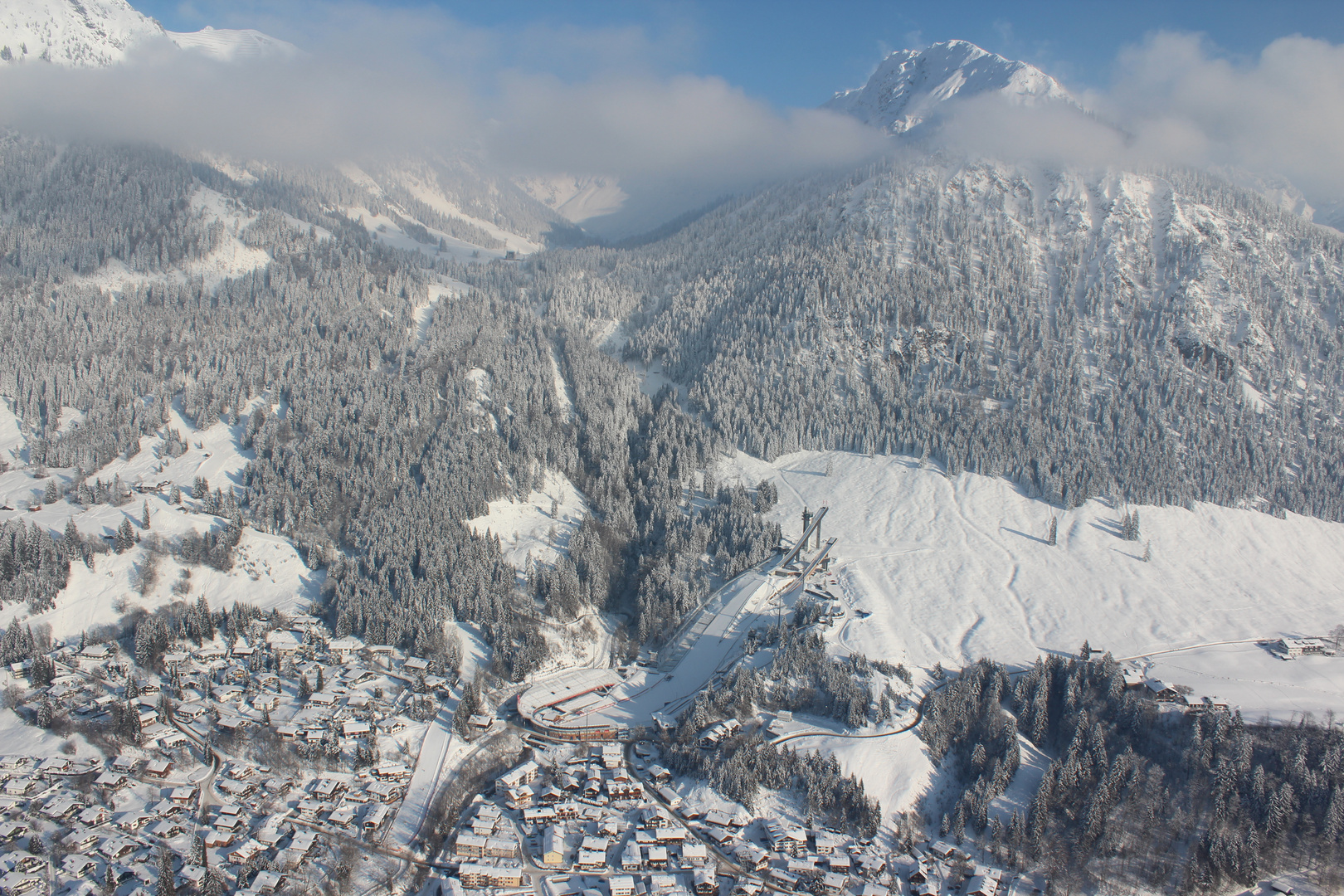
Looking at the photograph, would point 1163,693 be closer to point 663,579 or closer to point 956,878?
point 956,878

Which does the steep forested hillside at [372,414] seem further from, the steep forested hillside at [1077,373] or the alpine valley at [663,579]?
the steep forested hillside at [1077,373]

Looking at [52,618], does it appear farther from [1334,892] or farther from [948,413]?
[948,413]

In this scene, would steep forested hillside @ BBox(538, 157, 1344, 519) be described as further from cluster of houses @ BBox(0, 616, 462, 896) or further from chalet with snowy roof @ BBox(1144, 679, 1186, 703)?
cluster of houses @ BBox(0, 616, 462, 896)

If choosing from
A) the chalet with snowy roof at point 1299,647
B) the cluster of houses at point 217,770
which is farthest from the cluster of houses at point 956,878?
the chalet with snowy roof at point 1299,647

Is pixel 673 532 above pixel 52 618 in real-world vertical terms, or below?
above

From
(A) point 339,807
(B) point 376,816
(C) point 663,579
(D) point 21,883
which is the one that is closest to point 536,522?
(C) point 663,579

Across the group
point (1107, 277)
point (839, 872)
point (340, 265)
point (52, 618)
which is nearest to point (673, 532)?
point (839, 872)
